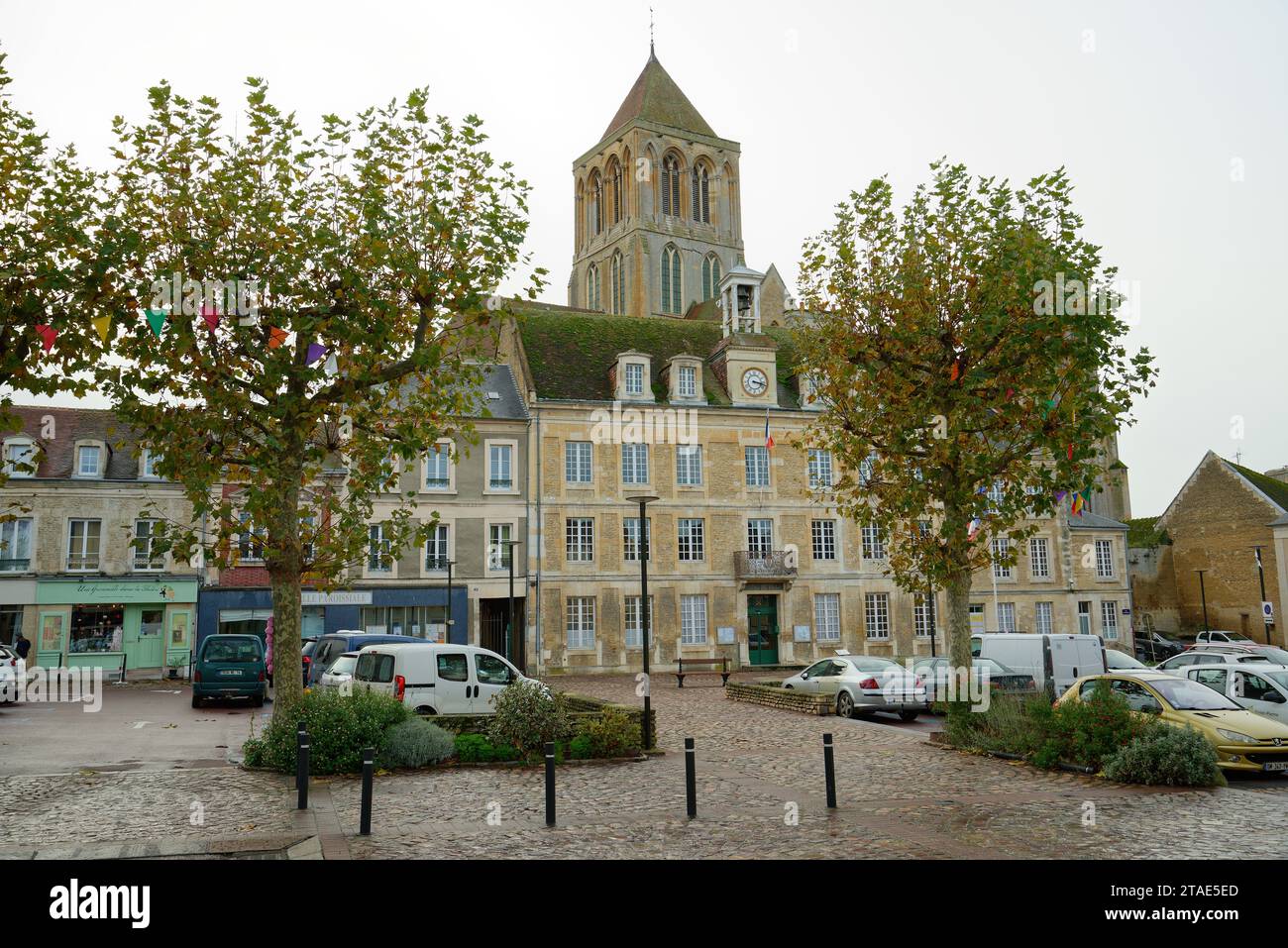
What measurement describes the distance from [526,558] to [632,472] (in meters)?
5.21

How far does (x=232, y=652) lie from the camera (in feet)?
78.3

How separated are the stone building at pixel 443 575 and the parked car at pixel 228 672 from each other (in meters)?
10.6

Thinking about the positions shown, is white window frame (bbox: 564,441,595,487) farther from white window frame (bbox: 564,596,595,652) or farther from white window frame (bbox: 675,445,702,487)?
white window frame (bbox: 564,596,595,652)

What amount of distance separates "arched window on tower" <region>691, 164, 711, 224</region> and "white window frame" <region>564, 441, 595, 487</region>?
43.1 meters

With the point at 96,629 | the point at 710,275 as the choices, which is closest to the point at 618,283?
the point at 710,275

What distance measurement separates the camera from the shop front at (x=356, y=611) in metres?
34.6

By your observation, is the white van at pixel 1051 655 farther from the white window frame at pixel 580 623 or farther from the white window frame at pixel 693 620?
the white window frame at pixel 580 623

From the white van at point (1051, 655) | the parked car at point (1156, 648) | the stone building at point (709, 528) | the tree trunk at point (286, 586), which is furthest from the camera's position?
the parked car at point (1156, 648)

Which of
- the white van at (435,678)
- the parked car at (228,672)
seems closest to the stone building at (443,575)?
the parked car at (228,672)

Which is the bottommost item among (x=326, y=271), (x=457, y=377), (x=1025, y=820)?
(x=1025, y=820)

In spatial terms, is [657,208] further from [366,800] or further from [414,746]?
[366,800]
